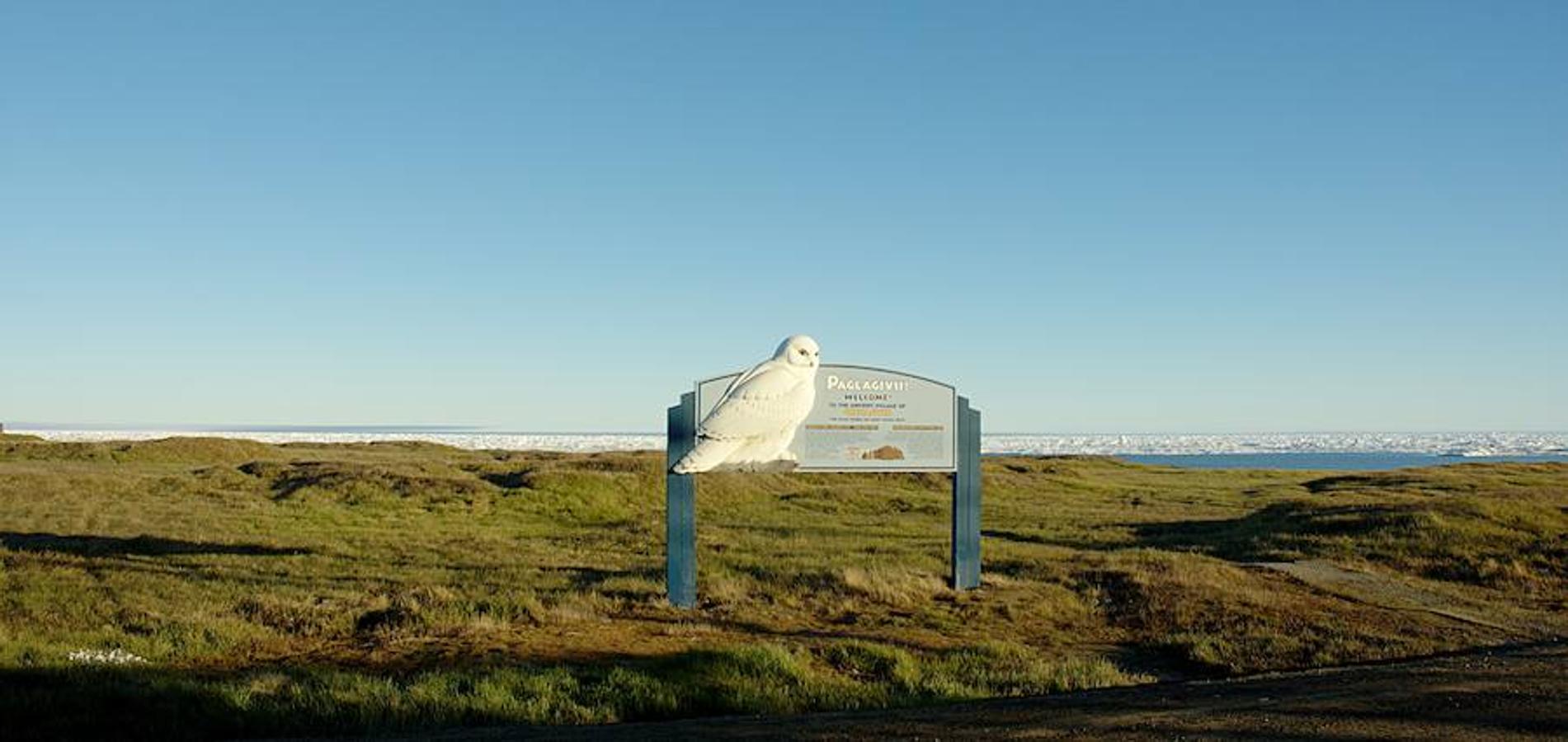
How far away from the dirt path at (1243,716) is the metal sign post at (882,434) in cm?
830

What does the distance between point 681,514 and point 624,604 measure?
1.52m

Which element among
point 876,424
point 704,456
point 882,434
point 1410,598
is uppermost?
point 876,424

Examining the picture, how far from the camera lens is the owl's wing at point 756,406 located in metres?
18.0

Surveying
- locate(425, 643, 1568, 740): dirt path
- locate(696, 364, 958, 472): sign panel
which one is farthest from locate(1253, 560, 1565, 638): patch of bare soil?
locate(696, 364, 958, 472): sign panel

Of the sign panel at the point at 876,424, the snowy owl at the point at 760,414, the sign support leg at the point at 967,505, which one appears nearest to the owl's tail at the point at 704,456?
the snowy owl at the point at 760,414

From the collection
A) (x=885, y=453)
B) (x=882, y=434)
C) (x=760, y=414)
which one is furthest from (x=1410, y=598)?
(x=760, y=414)

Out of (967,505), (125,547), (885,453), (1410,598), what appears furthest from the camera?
(125,547)

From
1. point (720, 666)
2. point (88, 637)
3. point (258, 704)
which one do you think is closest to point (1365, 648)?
point (720, 666)

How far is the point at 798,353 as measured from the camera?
18.5 meters

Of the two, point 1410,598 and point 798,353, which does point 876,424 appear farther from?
point 1410,598

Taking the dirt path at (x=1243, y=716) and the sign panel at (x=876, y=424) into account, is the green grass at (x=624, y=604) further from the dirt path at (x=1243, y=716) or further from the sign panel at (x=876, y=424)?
the sign panel at (x=876, y=424)

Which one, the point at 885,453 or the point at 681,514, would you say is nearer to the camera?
the point at 681,514

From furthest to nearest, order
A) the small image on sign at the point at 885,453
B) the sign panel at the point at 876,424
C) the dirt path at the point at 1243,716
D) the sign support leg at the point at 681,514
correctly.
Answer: the small image on sign at the point at 885,453, the sign panel at the point at 876,424, the sign support leg at the point at 681,514, the dirt path at the point at 1243,716

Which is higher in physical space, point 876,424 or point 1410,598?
point 876,424
